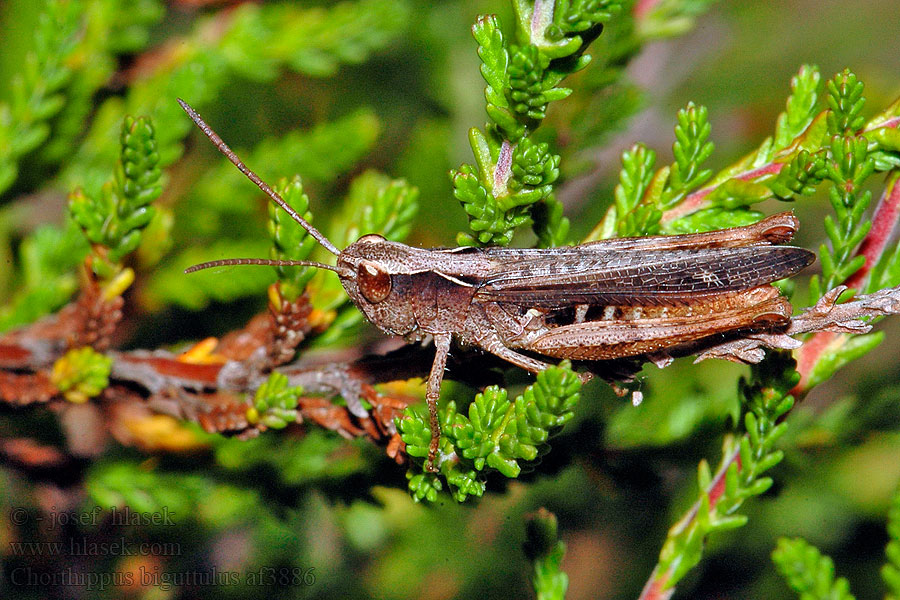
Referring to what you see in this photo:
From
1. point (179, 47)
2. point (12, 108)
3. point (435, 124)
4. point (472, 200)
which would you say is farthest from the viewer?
point (435, 124)

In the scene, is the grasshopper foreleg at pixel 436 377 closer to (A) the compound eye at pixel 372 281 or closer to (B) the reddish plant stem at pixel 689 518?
(A) the compound eye at pixel 372 281

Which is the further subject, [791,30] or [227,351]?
[791,30]

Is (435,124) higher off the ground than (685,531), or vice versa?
(435,124)

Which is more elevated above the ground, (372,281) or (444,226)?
(372,281)

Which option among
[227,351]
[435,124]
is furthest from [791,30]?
[227,351]

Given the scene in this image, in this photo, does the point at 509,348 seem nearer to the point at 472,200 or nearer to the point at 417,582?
the point at 472,200

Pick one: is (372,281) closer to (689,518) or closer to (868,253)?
(689,518)

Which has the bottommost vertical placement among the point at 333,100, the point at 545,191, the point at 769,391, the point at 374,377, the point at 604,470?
the point at 604,470

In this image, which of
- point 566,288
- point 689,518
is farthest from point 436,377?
point 689,518
